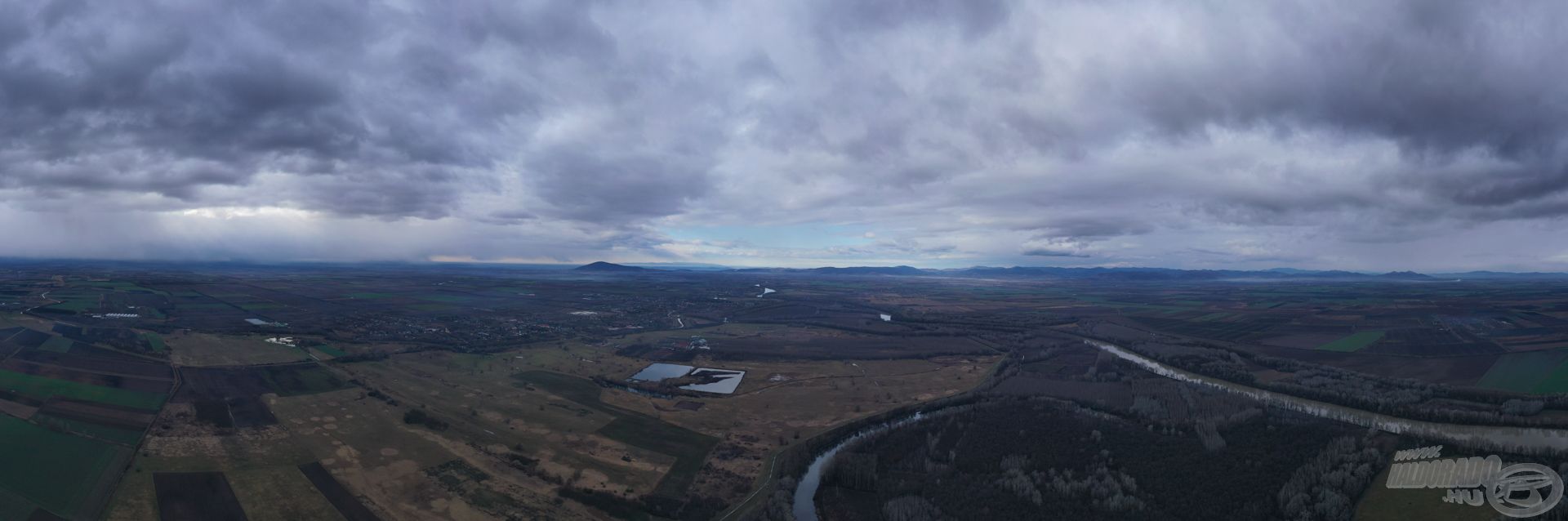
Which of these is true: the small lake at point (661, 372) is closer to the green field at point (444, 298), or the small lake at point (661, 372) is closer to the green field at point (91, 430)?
the green field at point (91, 430)

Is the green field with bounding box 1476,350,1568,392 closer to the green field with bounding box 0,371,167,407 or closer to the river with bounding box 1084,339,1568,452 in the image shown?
the river with bounding box 1084,339,1568,452

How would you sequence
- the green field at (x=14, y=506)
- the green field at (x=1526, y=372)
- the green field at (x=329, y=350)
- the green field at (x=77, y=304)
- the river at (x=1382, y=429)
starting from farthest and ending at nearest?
the green field at (x=77, y=304), the green field at (x=329, y=350), the green field at (x=1526, y=372), the river at (x=1382, y=429), the green field at (x=14, y=506)

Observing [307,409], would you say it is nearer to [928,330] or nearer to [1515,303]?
[928,330]

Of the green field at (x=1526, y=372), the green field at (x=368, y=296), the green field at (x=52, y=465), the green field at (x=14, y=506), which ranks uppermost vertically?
the green field at (x=368, y=296)

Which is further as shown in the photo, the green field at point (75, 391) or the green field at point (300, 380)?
the green field at point (300, 380)

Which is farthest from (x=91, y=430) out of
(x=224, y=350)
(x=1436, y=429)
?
(x=1436, y=429)

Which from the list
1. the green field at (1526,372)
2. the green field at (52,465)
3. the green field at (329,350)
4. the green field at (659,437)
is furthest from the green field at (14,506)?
the green field at (1526,372)

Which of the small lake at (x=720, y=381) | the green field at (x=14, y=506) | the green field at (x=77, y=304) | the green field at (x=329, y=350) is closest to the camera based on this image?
the green field at (x=14, y=506)

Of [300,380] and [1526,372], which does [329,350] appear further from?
[1526,372]
